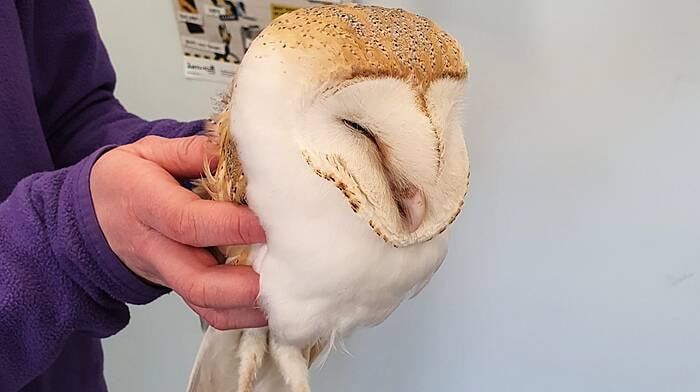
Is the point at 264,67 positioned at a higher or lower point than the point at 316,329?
higher

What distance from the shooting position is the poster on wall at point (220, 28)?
40.9 inches

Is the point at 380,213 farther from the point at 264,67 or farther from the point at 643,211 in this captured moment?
the point at 643,211

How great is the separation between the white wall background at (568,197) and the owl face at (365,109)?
0.51 metres

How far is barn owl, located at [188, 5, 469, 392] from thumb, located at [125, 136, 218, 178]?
0.04 m

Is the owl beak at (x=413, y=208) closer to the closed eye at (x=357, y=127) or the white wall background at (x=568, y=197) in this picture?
the closed eye at (x=357, y=127)

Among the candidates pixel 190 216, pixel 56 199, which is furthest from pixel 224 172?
pixel 56 199

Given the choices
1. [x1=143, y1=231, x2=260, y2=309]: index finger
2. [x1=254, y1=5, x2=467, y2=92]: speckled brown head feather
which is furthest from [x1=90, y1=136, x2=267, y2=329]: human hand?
[x1=254, y1=5, x2=467, y2=92]: speckled brown head feather

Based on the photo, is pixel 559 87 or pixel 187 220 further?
pixel 559 87

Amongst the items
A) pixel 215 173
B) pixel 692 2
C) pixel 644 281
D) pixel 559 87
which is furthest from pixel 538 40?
pixel 215 173

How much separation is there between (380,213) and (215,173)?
0.14m

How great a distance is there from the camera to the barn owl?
16.4 inches

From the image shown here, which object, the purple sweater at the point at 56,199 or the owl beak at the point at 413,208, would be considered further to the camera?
the purple sweater at the point at 56,199

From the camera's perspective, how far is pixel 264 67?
0.43 meters

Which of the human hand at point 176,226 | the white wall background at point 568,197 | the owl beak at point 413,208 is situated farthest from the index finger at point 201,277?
the white wall background at point 568,197
